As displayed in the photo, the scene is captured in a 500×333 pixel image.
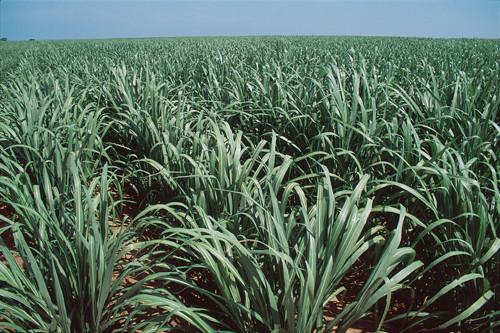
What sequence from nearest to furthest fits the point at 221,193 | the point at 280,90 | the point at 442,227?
the point at 442,227, the point at 221,193, the point at 280,90

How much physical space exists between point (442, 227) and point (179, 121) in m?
1.84

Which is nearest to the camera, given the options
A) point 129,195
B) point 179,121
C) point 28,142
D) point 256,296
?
point 256,296

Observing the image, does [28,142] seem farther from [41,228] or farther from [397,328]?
[397,328]

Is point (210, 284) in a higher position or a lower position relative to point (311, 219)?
lower

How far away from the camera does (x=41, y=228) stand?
138 centimetres

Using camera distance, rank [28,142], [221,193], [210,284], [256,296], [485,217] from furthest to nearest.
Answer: [28,142] < [221,193] < [210,284] < [485,217] < [256,296]

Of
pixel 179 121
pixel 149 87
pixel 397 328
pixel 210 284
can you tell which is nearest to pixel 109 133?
pixel 149 87

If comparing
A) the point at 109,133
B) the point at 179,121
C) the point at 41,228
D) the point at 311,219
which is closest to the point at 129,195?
the point at 179,121

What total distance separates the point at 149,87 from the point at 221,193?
2077mm

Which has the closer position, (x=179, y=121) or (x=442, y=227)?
Answer: (x=442, y=227)

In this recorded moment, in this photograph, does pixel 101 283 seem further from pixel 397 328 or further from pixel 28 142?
pixel 28 142

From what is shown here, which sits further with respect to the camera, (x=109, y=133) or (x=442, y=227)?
(x=109, y=133)

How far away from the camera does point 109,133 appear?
131 inches

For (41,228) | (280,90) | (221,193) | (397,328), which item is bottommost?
(397,328)
